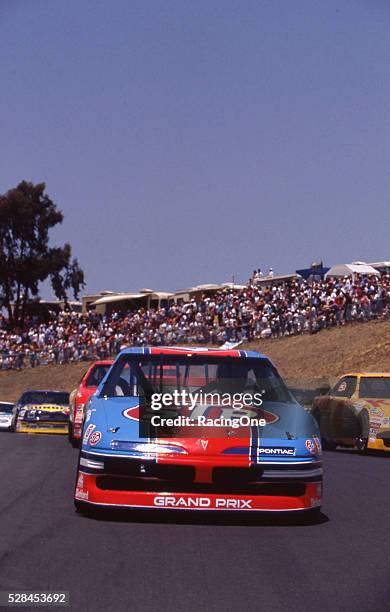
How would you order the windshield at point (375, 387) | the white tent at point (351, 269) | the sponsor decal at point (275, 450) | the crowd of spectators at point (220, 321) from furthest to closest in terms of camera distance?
the white tent at point (351, 269), the crowd of spectators at point (220, 321), the windshield at point (375, 387), the sponsor decal at point (275, 450)

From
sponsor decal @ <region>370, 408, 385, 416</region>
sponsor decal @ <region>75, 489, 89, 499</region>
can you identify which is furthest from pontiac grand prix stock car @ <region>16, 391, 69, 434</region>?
sponsor decal @ <region>75, 489, 89, 499</region>

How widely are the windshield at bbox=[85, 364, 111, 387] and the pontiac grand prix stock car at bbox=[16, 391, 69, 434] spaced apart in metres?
5.11

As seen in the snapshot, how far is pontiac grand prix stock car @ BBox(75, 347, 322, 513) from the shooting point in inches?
333

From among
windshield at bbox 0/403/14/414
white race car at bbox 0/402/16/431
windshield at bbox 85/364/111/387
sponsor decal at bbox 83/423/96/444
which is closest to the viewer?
sponsor decal at bbox 83/423/96/444

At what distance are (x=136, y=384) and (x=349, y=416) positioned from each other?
30.6 ft

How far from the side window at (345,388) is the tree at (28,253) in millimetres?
49910

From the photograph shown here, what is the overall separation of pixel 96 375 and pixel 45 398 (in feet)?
19.6

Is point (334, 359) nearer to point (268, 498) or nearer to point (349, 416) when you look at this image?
point (349, 416)

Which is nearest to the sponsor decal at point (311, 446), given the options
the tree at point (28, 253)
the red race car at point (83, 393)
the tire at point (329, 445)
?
the tire at point (329, 445)

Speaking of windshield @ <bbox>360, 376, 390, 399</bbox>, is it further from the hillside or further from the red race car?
the hillside

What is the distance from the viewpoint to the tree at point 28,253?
6956 cm

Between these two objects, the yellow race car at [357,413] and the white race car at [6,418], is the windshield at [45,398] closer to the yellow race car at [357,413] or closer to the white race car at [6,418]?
the white race car at [6,418]

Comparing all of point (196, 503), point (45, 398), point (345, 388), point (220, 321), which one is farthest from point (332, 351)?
point (196, 503)

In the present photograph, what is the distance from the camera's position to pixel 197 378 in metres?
10.3
